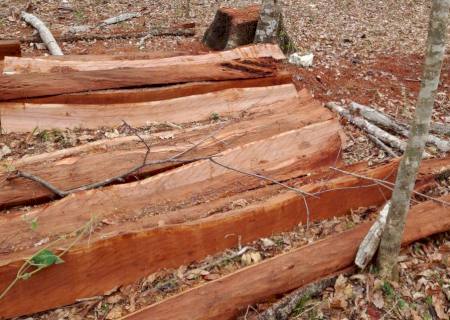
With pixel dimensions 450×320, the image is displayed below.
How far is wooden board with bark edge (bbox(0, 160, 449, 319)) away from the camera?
8.99 ft

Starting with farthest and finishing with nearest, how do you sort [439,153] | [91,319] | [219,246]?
[439,153] → [219,246] → [91,319]

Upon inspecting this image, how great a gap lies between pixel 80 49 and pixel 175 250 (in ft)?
14.7

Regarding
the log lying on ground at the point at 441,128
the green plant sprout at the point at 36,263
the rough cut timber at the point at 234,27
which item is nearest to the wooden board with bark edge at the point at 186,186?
the green plant sprout at the point at 36,263

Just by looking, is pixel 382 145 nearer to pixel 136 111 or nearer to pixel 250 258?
pixel 250 258

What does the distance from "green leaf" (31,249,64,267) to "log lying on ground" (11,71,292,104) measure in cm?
178

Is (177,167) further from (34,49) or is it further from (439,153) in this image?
(34,49)

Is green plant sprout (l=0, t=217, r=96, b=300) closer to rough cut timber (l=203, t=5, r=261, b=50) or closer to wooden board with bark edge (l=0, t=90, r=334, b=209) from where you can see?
wooden board with bark edge (l=0, t=90, r=334, b=209)

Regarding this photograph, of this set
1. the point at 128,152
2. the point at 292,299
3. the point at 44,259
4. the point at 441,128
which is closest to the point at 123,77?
the point at 128,152

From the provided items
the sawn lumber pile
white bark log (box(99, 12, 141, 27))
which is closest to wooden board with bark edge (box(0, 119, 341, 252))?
the sawn lumber pile

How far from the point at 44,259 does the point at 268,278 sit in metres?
1.39

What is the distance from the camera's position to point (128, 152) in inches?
143

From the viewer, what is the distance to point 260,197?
11.8 ft

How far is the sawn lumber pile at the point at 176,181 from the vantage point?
2.88 meters

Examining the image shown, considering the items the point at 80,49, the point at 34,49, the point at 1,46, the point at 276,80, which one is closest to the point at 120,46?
the point at 80,49
